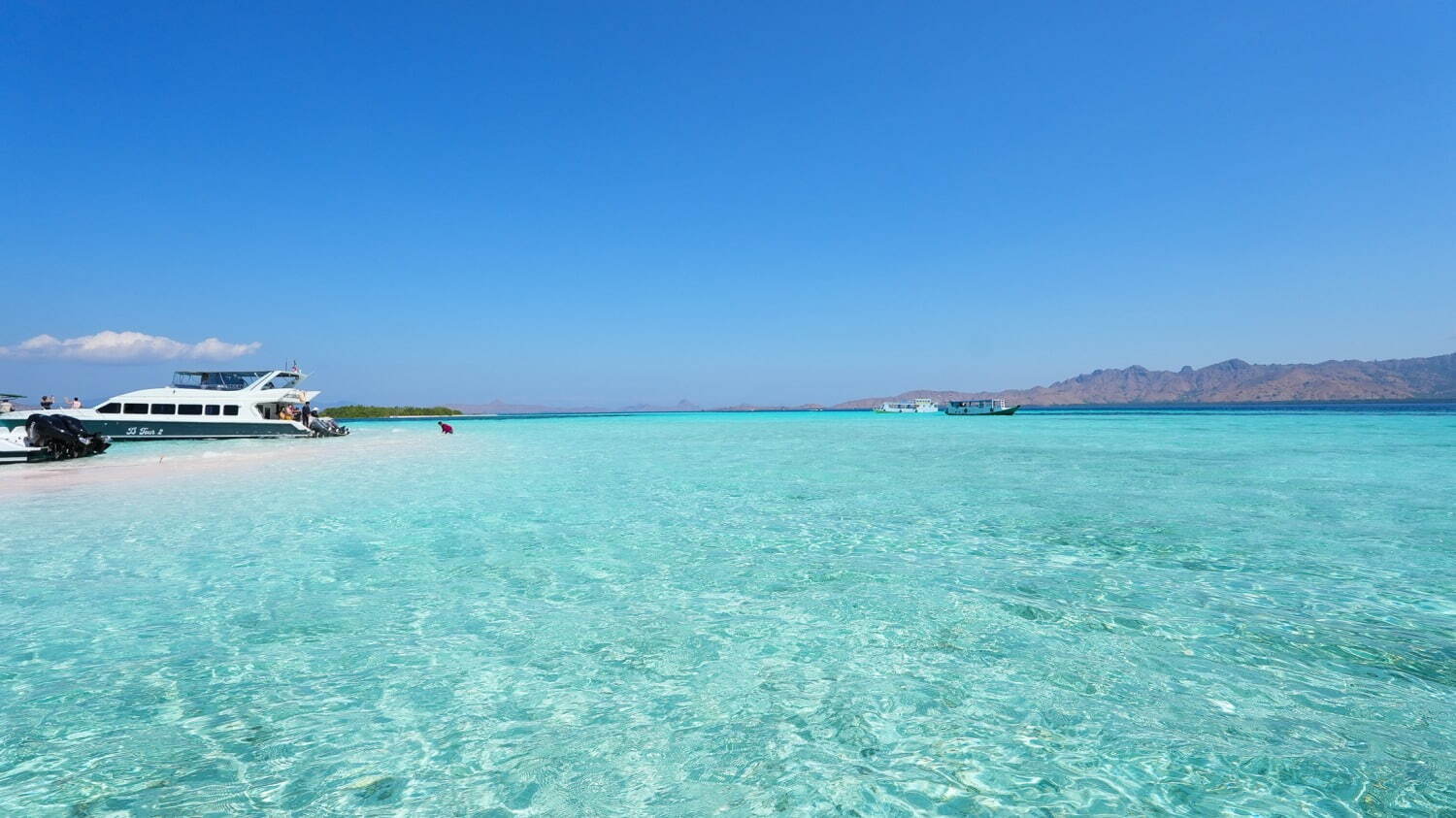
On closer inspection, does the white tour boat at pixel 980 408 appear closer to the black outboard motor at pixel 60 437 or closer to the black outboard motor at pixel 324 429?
the black outboard motor at pixel 324 429

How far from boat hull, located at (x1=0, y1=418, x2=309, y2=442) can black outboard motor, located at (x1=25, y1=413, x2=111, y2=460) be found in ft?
28.1

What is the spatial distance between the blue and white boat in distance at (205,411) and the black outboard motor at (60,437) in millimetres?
8971

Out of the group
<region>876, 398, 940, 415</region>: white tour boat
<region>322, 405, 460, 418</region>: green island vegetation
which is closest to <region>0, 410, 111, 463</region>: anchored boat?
<region>322, 405, 460, 418</region>: green island vegetation

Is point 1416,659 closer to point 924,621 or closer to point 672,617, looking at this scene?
point 924,621

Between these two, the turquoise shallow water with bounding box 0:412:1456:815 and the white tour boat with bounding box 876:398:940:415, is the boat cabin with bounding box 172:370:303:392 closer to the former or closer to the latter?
the turquoise shallow water with bounding box 0:412:1456:815

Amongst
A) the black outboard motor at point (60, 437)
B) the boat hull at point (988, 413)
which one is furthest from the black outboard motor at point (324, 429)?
the boat hull at point (988, 413)

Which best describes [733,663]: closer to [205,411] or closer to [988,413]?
[205,411]

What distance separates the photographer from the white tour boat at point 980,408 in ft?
341

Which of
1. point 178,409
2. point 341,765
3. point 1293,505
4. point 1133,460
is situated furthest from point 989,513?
point 178,409

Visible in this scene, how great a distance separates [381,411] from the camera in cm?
9981

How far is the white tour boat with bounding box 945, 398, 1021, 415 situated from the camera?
341 ft

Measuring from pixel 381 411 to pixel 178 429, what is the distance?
217 ft

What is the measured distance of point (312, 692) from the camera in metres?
4.97

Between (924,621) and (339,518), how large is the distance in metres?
11.0
